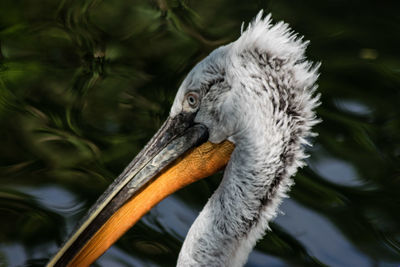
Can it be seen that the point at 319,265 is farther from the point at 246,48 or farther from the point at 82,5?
the point at 82,5

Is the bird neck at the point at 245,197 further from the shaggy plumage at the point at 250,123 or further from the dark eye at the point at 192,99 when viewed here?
the dark eye at the point at 192,99

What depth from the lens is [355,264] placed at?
4566 millimetres

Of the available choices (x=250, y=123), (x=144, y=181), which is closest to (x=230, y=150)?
(x=250, y=123)

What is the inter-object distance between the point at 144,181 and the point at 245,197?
20.7 inches

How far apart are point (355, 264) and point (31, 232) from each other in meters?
2.17

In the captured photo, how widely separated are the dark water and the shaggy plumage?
1173 millimetres

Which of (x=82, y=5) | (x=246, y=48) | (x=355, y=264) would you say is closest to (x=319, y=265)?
(x=355, y=264)

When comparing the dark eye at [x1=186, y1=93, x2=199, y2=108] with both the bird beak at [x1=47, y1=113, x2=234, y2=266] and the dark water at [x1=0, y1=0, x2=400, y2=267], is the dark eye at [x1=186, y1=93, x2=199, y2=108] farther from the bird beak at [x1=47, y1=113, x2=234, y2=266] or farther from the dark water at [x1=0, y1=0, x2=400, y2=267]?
the dark water at [x1=0, y1=0, x2=400, y2=267]

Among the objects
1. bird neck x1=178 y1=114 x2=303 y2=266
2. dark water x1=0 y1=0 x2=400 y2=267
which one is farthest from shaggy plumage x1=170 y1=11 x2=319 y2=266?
dark water x1=0 y1=0 x2=400 y2=267

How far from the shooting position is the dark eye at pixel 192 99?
11.2ft

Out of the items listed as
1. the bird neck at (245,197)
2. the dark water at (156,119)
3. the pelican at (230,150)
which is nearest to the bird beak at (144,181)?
the pelican at (230,150)

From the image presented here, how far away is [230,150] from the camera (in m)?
3.52

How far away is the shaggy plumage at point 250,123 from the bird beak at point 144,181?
0.09 metres

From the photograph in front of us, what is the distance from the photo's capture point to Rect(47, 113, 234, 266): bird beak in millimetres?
3461
